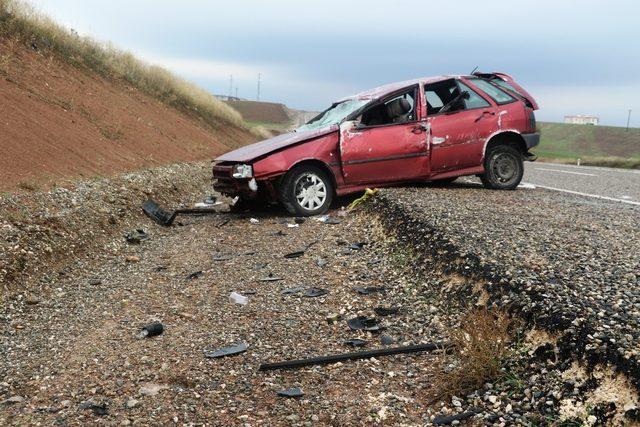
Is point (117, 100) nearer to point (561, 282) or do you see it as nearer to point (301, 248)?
point (301, 248)

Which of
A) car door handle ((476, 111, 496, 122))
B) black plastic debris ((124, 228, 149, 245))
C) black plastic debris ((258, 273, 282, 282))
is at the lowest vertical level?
black plastic debris ((258, 273, 282, 282))

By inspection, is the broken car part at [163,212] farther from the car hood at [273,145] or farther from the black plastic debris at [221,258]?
the black plastic debris at [221,258]

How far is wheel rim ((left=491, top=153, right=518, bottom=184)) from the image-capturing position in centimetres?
962

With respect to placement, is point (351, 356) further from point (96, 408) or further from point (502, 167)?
point (502, 167)

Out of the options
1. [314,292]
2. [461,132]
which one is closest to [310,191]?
[461,132]

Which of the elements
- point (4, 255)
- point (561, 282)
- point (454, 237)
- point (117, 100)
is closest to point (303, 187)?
point (454, 237)

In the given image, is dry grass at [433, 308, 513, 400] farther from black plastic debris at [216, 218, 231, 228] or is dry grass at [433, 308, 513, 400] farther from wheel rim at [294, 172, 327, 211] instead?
black plastic debris at [216, 218, 231, 228]

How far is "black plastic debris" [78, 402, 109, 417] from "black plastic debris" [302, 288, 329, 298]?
7.21 feet

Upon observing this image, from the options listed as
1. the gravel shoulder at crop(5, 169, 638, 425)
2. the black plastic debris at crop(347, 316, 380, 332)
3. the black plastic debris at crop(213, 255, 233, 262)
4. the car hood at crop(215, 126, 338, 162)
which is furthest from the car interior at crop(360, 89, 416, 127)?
the black plastic debris at crop(347, 316, 380, 332)

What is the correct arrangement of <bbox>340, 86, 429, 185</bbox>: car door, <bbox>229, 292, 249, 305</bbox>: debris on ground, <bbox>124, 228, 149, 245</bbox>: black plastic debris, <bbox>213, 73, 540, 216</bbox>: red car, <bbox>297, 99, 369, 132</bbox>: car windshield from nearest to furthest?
<bbox>229, 292, 249, 305</bbox>: debris on ground < <bbox>124, 228, 149, 245</bbox>: black plastic debris < <bbox>213, 73, 540, 216</bbox>: red car < <bbox>340, 86, 429, 185</bbox>: car door < <bbox>297, 99, 369, 132</bbox>: car windshield

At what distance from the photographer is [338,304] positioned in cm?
496

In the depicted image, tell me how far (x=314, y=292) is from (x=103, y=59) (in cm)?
1891

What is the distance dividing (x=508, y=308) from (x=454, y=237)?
70.6 inches

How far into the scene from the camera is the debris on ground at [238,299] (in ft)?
16.6
